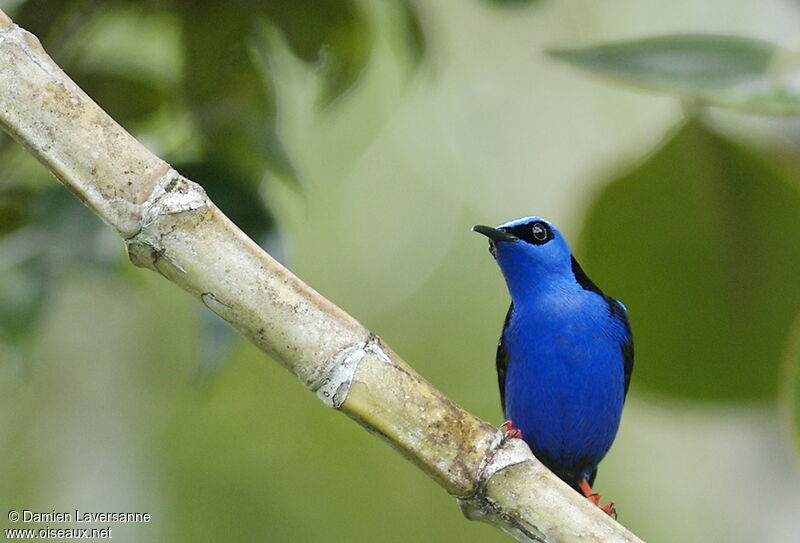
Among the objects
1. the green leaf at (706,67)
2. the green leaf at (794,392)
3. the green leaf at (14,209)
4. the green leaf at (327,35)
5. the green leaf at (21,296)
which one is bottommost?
the green leaf at (21,296)

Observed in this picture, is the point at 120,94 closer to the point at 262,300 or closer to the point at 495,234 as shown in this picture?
the point at 495,234

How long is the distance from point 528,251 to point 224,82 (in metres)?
0.88

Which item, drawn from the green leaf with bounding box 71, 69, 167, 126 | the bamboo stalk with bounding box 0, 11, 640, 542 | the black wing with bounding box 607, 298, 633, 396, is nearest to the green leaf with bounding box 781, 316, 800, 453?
the black wing with bounding box 607, 298, 633, 396

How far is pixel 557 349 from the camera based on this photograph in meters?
2.75

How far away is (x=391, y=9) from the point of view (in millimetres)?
2838

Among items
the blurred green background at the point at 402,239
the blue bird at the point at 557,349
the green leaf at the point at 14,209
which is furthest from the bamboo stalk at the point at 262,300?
the blue bird at the point at 557,349

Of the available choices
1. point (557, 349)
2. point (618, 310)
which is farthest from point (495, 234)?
point (618, 310)

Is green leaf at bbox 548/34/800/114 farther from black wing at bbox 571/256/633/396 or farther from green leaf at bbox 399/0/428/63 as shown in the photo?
black wing at bbox 571/256/633/396

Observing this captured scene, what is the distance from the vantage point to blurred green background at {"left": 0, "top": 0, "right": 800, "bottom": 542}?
2537 millimetres

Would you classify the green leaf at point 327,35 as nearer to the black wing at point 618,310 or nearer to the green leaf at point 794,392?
the black wing at point 618,310

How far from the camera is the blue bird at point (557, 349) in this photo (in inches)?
107

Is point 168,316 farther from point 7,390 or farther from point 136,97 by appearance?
point 136,97

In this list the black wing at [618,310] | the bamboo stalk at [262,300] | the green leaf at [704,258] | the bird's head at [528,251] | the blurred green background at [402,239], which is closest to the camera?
the bamboo stalk at [262,300]

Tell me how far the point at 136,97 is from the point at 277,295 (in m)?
1.35
